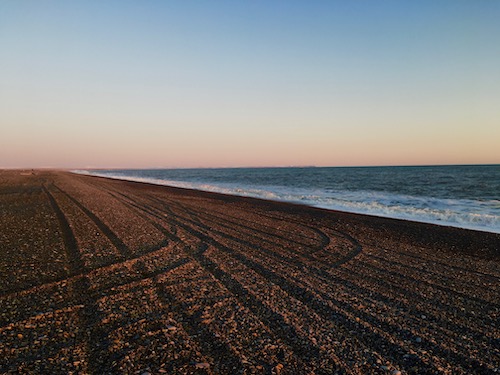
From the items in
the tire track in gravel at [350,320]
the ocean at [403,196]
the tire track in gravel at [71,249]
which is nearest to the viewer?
the tire track in gravel at [350,320]

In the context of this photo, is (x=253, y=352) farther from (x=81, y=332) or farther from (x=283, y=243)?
(x=283, y=243)

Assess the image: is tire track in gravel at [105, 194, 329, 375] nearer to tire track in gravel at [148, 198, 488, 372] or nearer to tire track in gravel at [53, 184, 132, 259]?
tire track in gravel at [148, 198, 488, 372]

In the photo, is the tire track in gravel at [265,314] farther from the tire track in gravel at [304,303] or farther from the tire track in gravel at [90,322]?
the tire track in gravel at [90,322]

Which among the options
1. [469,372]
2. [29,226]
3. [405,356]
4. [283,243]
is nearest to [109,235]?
[29,226]

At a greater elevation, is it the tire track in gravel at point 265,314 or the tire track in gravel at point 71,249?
the tire track in gravel at point 71,249

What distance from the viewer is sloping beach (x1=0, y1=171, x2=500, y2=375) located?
3994 millimetres

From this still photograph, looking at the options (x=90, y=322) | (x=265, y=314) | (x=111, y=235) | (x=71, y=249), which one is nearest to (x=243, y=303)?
(x=265, y=314)

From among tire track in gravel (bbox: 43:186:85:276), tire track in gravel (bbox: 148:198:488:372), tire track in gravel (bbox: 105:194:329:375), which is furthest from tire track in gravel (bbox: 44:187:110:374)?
tire track in gravel (bbox: 148:198:488:372)

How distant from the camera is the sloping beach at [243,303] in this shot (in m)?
3.99

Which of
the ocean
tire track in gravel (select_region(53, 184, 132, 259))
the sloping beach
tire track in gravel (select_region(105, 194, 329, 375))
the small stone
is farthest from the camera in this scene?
the ocean

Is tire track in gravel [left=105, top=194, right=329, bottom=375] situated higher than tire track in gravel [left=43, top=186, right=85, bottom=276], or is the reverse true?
tire track in gravel [left=43, top=186, right=85, bottom=276]

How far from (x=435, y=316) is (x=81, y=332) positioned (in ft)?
19.4

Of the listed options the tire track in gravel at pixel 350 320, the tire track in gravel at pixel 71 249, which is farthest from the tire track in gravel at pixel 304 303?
the tire track in gravel at pixel 71 249

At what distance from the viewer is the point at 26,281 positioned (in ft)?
21.3
